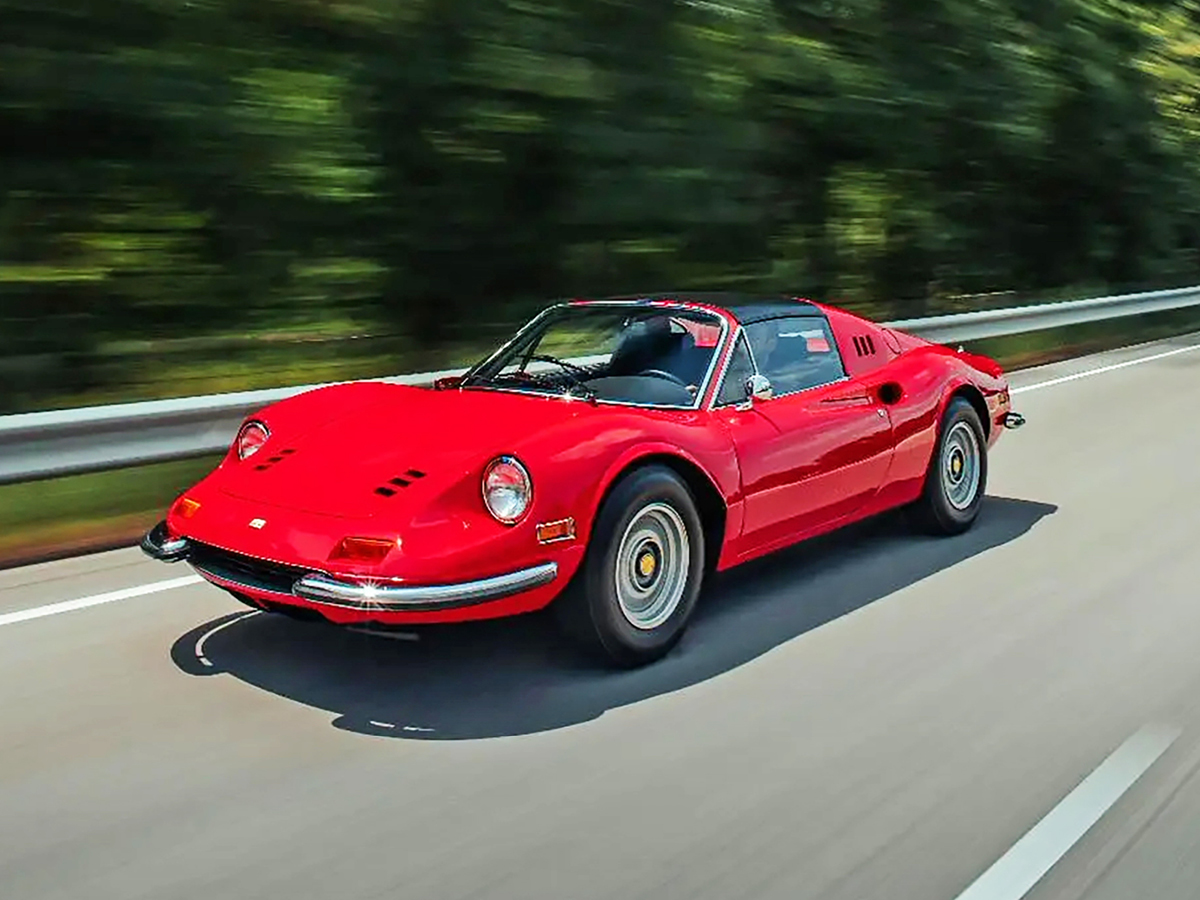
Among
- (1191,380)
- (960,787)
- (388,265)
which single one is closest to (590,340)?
(960,787)

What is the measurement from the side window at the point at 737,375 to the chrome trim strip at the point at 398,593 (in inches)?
56.9

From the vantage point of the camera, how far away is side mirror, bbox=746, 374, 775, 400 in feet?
18.8

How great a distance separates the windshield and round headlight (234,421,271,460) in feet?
3.15

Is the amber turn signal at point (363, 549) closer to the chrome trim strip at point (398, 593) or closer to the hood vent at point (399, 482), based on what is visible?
the chrome trim strip at point (398, 593)

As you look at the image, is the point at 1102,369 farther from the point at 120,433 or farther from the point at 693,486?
the point at 120,433

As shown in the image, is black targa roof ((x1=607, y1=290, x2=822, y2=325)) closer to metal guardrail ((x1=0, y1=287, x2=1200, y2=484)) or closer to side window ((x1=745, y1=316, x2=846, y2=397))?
side window ((x1=745, y1=316, x2=846, y2=397))

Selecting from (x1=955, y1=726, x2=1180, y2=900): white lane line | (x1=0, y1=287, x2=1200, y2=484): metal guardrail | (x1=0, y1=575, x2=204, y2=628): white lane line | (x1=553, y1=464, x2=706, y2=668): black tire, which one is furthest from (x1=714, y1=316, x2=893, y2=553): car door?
(x1=0, y1=287, x2=1200, y2=484): metal guardrail

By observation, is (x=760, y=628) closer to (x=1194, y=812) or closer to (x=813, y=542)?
(x=813, y=542)

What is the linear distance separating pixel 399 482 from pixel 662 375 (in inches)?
55.2

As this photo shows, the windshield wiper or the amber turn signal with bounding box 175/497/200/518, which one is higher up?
the windshield wiper

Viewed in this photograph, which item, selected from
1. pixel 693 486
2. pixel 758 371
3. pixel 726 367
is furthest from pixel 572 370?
pixel 693 486

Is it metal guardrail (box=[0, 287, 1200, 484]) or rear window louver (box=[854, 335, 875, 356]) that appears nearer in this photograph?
metal guardrail (box=[0, 287, 1200, 484])

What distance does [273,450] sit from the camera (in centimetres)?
532

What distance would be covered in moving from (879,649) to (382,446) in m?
1.96
